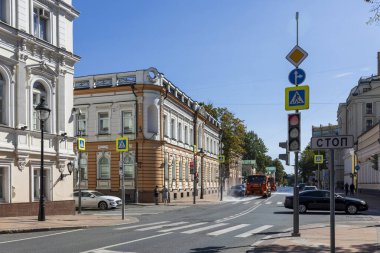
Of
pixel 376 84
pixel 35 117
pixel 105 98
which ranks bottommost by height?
pixel 35 117

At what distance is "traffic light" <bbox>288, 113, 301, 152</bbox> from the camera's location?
44.2 ft

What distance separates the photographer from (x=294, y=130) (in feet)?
44.5

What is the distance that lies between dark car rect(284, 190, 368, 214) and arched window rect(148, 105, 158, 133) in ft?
55.3

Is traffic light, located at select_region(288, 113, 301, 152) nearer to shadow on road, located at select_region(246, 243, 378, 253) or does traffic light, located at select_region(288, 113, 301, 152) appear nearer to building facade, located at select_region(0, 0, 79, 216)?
shadow on road, located at select_region(246, 243, 378, 253)

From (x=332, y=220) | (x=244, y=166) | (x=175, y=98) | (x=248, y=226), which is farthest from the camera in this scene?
(x=244, y=166)

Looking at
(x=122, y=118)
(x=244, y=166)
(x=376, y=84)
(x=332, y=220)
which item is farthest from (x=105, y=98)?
(x=244, y=166)

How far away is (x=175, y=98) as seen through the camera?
45.2m

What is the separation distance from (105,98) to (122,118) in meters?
2.38

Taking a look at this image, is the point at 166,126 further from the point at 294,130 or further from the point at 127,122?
the point at 294,130

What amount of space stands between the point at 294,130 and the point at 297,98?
93 centimetres

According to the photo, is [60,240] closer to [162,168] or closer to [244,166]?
[162,168]

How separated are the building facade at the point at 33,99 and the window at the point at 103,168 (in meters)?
17.5

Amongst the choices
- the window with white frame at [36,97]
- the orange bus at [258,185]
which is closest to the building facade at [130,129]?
the orange bus at [258,185]

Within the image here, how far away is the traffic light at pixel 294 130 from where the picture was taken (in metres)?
13.5
